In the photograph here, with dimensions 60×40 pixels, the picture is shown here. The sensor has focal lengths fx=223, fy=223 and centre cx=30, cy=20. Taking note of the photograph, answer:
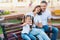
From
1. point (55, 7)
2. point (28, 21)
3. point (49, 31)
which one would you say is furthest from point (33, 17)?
point (55, 7)

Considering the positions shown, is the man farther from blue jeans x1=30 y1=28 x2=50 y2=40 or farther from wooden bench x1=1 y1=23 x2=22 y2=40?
wooden bench x1=1 y1=23 x2=22 y2=40

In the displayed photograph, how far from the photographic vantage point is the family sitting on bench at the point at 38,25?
3699mm

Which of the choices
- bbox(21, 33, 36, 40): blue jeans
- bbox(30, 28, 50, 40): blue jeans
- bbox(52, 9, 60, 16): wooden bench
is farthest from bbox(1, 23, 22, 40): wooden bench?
bbox(52, 9, 60, 16): wooden bench

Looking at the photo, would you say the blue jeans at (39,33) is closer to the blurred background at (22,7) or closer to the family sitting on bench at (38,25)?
the family sitting on bench at (38,25)

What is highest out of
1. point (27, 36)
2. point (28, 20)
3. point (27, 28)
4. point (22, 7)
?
point (22, 7)

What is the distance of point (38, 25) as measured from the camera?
12.9 ft

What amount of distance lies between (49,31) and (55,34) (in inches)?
4.9

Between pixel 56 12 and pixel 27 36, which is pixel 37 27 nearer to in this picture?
pixel 27 36

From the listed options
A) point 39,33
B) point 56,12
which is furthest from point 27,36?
point 56,12

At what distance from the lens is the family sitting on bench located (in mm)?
3699

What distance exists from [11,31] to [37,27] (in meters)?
0.46

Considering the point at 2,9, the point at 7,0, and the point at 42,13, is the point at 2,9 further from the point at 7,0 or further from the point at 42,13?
the point at 42,13

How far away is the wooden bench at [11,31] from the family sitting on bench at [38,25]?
0.45 feet

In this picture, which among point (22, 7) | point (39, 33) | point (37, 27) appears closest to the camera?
point (39, 33)
